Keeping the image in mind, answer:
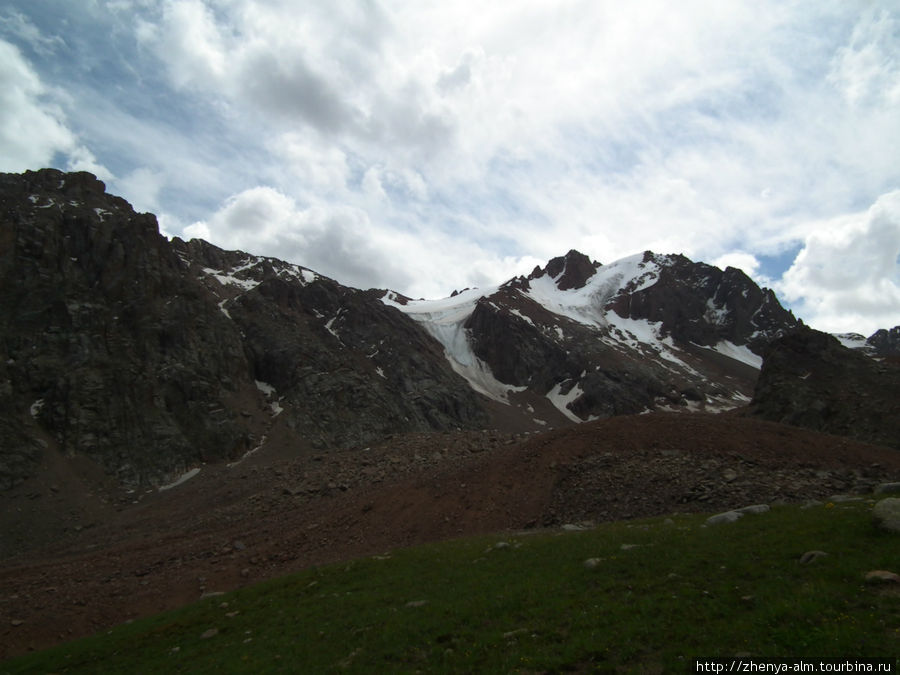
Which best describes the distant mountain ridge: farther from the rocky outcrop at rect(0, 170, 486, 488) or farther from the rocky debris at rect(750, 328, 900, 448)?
the rocky debris at rect(750, 328, 900, 448)

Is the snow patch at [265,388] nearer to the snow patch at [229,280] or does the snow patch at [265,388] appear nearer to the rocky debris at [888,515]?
the snow patch at [229,280]

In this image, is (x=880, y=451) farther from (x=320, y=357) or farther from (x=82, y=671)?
(x=320, y=357)

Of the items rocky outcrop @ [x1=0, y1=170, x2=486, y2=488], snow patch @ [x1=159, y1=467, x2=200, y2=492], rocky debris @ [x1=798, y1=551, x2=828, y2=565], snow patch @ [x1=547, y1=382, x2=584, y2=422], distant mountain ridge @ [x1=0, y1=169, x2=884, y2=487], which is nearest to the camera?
rocky debris @ [x1=798, y1=551, x2=828, y2=565]

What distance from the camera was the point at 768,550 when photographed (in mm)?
15211

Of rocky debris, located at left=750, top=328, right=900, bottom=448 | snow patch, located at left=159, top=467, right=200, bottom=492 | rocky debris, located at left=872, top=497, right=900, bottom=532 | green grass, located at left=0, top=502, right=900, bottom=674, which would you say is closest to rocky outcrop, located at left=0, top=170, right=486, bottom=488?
snow patch, located at left=159, top=467, right=200, bottom=492

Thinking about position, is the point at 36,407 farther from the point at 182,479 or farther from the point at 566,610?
the point at 566,610

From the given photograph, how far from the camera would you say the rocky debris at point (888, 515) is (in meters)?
14.4

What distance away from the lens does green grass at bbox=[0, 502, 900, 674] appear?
1090 centimetres

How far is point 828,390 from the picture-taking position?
242 ft

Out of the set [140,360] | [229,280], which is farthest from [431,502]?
[229,280]

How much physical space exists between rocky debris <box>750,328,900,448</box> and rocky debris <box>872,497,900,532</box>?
59.2 m

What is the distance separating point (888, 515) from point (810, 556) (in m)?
3.22

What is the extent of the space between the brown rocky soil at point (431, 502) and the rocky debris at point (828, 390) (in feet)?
128

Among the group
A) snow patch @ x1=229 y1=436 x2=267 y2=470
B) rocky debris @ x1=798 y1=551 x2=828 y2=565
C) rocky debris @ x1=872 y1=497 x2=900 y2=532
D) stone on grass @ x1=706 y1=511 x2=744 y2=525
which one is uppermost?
rocky debris @ x1=872 y1=497 x2=900 y2=532
